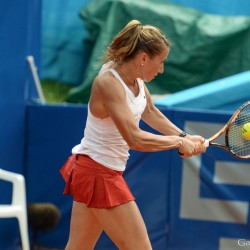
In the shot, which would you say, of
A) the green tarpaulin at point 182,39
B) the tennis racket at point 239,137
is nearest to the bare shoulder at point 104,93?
the tennis racket at point 239,137

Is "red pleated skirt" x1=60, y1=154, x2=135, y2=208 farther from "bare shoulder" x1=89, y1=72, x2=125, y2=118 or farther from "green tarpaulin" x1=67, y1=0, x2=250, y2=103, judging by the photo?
"green tarpaulin" x1=67, y1=0, x2=250, y2=103

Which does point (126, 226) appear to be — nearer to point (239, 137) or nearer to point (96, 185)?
point (96, 185)

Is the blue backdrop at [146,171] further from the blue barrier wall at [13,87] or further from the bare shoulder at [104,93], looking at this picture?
the bare shoulder at [104,93]

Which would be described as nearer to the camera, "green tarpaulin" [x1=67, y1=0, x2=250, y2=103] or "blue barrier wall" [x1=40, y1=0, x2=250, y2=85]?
"green tarpaulin" [x1=67, y1=0, x2=250, y2=103]

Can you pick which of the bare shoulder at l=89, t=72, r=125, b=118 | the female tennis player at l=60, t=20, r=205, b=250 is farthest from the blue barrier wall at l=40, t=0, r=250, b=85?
the bare shoulder at l=89, t=72, r=125, b=118

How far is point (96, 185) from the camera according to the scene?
3807mm

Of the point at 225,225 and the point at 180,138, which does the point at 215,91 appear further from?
the point at 180,138

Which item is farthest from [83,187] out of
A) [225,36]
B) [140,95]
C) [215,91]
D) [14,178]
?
[225,36]

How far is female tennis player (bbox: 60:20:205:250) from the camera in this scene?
3.71 metres

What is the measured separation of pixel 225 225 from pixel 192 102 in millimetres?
954

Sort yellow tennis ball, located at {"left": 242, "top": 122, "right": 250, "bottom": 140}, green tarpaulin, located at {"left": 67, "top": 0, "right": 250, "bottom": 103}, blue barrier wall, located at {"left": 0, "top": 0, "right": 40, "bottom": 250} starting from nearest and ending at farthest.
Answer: yellow tennis ball, located at {"left": 242, "top": 122, "right": 250, "bottom": 140}
blue barrier wall, located at {"left": 0, "top": 0, "right": 40, "bottom": 250}
green tarpaulin, located at {"left": 67, "top": 0, "right": 250, "bottom": 103}

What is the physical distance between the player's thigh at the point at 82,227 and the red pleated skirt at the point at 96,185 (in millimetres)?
58

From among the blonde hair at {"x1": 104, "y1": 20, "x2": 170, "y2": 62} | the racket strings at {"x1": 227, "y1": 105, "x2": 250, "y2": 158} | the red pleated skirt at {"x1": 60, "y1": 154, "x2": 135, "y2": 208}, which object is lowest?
the red pleated skirt at {"x1": 60, "y1": 154, "x2": 135, "y2": 208}

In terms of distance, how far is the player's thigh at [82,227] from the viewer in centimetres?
387
